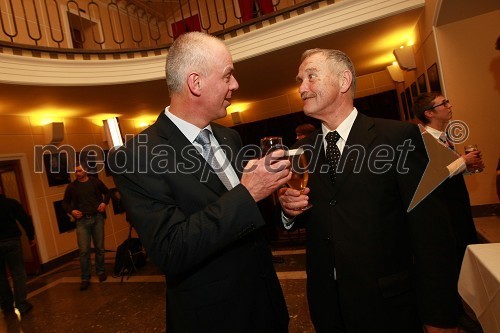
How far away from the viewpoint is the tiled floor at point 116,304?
334cm

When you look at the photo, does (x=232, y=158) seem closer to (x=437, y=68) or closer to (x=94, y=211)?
(x=437, y=68)

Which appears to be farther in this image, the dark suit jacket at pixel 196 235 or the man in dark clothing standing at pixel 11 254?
the man in dark clothing standing at pixel 11 254

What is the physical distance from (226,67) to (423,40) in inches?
168

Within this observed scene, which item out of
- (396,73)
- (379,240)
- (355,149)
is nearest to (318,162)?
(355,149)

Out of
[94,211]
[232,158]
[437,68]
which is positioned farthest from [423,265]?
[94,211]

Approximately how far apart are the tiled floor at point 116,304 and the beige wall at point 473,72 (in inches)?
105

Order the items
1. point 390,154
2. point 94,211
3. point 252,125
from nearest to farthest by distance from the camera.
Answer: point 390,154 → point 94,211 → point 252,125

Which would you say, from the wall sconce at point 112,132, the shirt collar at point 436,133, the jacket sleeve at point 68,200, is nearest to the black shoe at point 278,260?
the shirt collar at point 436,133

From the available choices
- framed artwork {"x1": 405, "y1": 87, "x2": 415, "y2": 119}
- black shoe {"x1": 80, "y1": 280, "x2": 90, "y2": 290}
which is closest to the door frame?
black shoe {"x1": 80, "y1": 280, "x2": 90, "y2": 290}

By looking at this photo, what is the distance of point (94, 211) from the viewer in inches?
196

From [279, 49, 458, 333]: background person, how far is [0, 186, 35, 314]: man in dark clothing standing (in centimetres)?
412

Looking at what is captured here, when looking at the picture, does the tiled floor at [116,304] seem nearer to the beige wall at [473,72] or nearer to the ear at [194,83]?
the ear at [194,83]

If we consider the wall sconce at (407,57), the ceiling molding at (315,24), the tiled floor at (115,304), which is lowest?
Answer: the tiled floor at (115,304)

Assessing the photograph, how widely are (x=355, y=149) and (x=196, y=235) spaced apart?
75 centimetres
